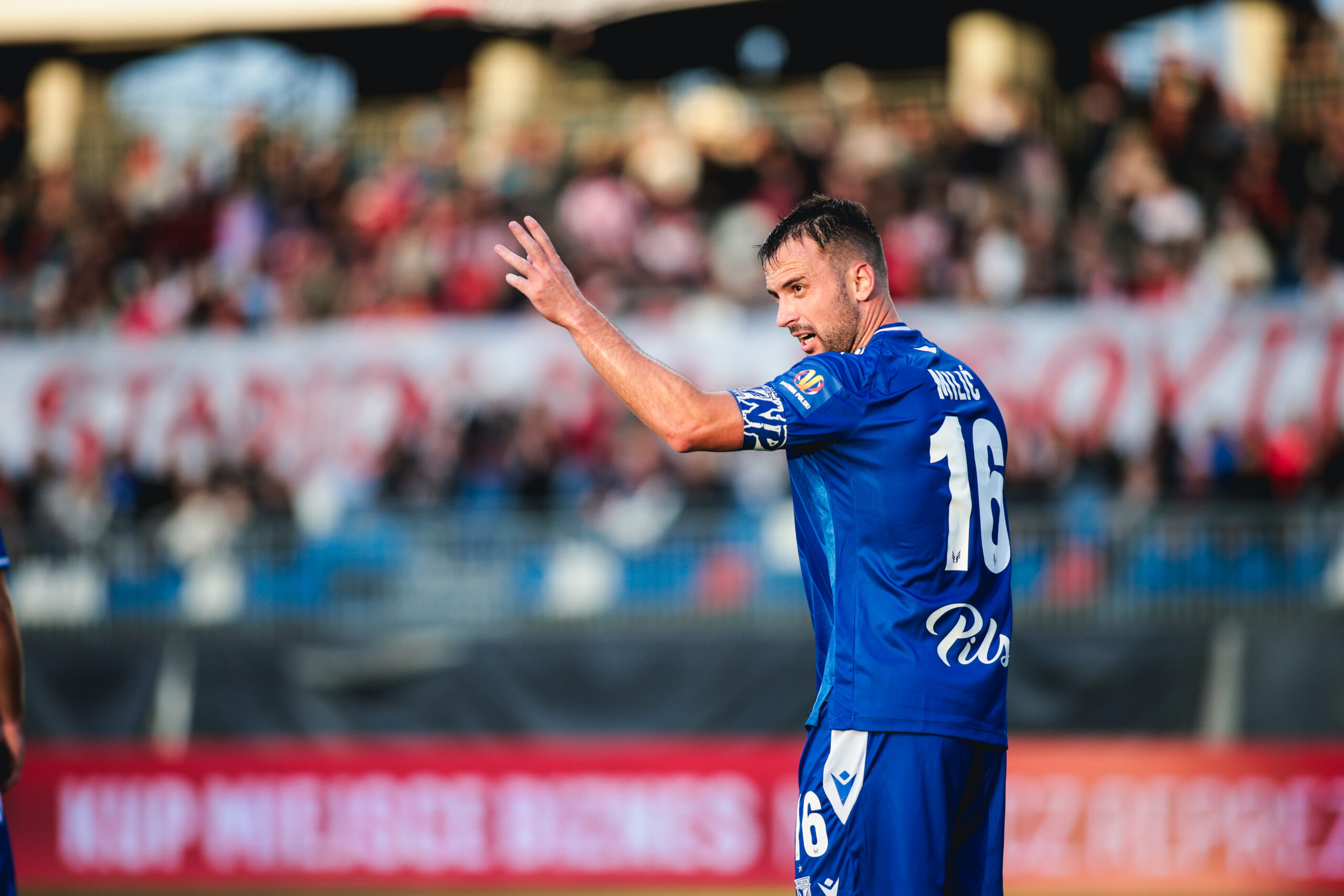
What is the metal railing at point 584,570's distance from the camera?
11.1 m

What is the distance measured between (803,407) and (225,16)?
58.7 feet

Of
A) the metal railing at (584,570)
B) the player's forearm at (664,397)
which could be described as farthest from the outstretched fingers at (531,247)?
the metal railing at (584,570)

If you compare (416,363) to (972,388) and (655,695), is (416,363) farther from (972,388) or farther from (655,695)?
(972,388)

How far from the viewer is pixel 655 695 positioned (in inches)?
471

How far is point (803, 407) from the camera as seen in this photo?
13.5ft

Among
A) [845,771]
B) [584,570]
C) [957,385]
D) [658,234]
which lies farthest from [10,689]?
[658,234]

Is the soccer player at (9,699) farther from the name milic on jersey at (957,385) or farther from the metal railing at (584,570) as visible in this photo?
the metal railing at (584,570)

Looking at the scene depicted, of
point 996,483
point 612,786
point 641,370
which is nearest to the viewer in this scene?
point 641,370

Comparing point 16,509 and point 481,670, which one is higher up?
point 16,509

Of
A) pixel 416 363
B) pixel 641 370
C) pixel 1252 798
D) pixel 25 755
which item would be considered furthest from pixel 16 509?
pixel 641 370

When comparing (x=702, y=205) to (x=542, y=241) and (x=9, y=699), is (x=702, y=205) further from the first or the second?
(x=542, y=241)

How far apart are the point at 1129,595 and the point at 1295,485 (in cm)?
167

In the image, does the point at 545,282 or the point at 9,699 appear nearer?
the point at 545,282

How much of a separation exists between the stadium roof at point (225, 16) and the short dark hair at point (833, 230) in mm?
13744
